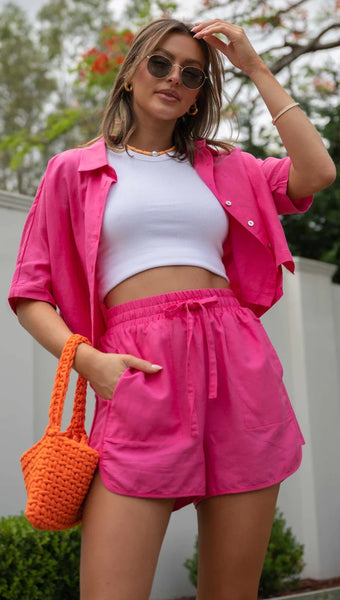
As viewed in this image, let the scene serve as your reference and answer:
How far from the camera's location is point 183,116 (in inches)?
96.8

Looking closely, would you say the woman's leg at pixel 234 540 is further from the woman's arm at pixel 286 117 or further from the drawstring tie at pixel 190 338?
the woman's arm at pixel 286 117

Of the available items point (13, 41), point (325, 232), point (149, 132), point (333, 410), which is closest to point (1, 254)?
point (149, 132)

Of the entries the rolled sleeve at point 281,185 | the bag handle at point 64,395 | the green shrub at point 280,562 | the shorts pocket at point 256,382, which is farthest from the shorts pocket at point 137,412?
the green shrub at point 280,562

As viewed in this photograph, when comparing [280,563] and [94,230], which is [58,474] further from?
[280,563]

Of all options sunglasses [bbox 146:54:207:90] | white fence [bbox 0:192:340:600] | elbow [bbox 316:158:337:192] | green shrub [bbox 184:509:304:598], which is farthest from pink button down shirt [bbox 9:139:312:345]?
green shrub [bbox 184:509:304:598]

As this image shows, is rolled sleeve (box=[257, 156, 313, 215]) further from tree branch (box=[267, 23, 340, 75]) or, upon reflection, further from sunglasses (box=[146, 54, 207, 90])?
tree branch (box=[267, 23, 340, 75])

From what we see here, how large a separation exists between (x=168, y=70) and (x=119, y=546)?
1241 millimetres

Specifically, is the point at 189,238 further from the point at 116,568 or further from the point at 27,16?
the point at 27,16

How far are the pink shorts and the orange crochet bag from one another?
52 millimetres

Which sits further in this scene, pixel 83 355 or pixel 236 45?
pixel 236 45

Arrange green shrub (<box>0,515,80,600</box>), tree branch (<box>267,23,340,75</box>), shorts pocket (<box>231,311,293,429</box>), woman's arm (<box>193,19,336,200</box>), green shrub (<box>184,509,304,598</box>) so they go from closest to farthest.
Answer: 1. shorts pocket (<box>231,311,293,429</box>)
2. woman's arm (<box>193,19,336,200</box>)
3. green shrub (<box>0,515,80,600</box>)
4. green shrub (<box>184,509,304,598</box>)
5. tree branch (<box>267,23,340,75</box>)

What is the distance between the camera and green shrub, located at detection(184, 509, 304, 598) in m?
5.27

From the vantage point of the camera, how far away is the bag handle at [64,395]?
2.01 m

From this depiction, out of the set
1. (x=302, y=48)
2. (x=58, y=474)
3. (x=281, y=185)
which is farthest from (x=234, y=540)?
(x=302, y=48)
